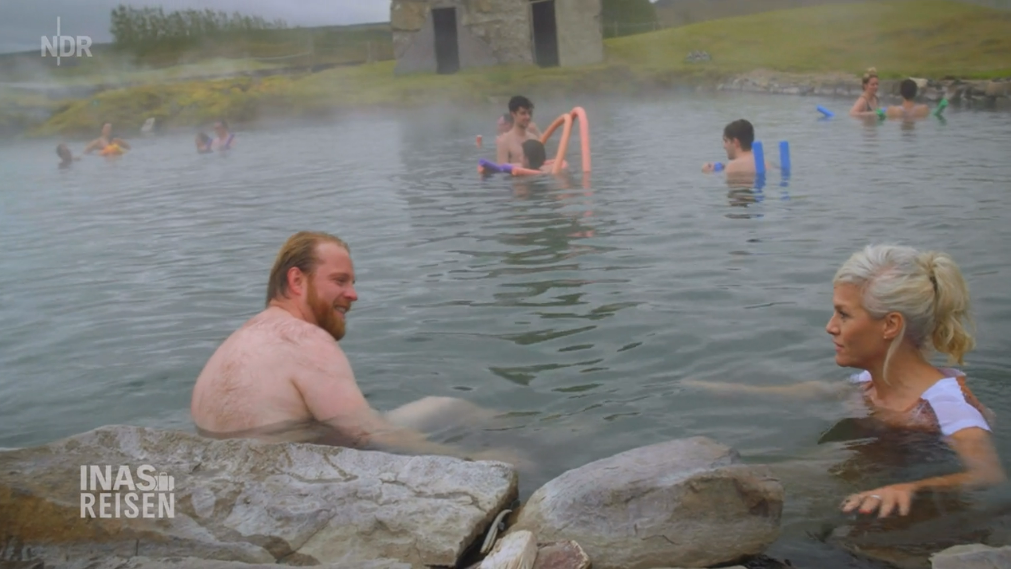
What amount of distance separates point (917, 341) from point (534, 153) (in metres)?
9.10

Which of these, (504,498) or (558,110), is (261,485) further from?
(558,110)

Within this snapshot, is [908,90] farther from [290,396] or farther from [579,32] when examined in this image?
[579,32]

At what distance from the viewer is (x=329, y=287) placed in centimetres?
448

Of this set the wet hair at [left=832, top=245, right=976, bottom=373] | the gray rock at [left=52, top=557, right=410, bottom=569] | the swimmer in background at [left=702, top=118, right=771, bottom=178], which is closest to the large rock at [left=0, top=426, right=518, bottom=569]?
the gray rock at [left=52, top=557, right=410, bottom=569]

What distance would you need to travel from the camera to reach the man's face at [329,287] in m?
4.48

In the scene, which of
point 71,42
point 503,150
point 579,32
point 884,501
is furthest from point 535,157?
point 579,32

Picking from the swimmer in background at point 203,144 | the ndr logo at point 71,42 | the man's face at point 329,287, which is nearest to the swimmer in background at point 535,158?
the ndr logo at point 71,42

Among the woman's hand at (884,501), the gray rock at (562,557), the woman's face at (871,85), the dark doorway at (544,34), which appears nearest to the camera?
the gray rock at (562,557)

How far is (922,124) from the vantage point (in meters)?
15.8

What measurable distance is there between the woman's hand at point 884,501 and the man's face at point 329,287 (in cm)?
220

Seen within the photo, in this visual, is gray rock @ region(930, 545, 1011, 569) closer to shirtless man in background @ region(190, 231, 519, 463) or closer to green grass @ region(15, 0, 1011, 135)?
shirtless man in background @ region(190, 231, 519, 463)

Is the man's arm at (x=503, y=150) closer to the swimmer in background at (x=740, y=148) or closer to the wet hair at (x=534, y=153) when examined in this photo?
the wet hair at (x=534, y=153)

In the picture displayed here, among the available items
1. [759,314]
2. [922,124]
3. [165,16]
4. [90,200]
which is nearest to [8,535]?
[759,314]

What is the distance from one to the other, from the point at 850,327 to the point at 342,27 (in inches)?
1466
